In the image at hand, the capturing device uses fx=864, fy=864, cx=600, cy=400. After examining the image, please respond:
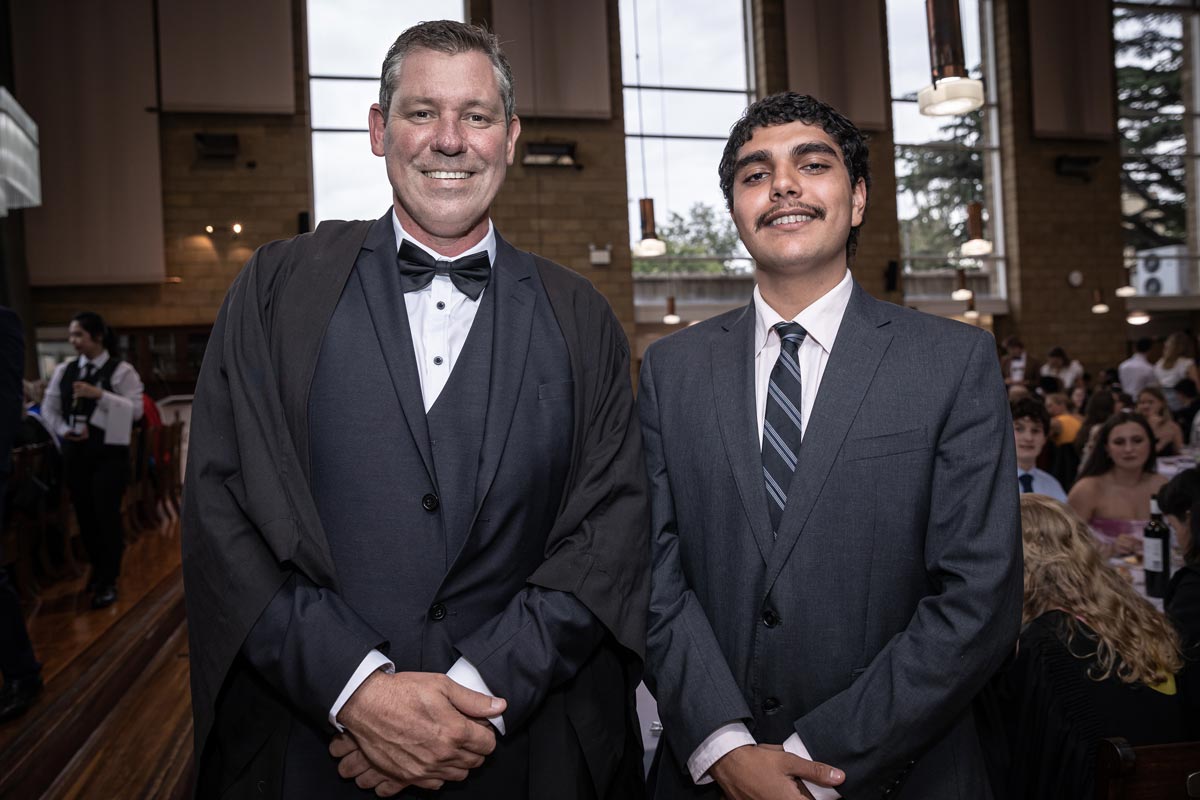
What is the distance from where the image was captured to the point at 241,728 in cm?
133

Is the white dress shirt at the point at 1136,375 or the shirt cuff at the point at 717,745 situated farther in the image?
the white dress shirt at the point at 1136,375

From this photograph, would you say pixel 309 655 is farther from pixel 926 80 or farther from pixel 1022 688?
pixel 926 80

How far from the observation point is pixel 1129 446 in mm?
3803

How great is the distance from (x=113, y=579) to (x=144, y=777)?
2.12 metres

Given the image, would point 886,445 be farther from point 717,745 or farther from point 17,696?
point 17,696

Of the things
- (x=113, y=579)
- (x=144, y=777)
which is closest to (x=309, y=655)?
(x=144, y=777)

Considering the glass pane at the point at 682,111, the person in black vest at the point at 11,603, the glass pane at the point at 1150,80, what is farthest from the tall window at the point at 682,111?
the person in black vest at the point at 11,603

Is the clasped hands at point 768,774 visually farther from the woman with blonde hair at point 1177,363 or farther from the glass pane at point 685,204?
the glass pane at point 685,204

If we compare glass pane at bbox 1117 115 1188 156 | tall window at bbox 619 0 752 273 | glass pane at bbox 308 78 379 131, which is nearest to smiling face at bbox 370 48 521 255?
glass pane at bbox 308 78 379 131

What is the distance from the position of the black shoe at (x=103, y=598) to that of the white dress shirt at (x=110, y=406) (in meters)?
0.76

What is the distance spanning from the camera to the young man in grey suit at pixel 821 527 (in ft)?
4.33

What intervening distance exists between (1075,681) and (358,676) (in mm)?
1558

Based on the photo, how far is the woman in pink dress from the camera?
380 cm

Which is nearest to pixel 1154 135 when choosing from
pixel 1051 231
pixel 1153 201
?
pixel 1153 201
